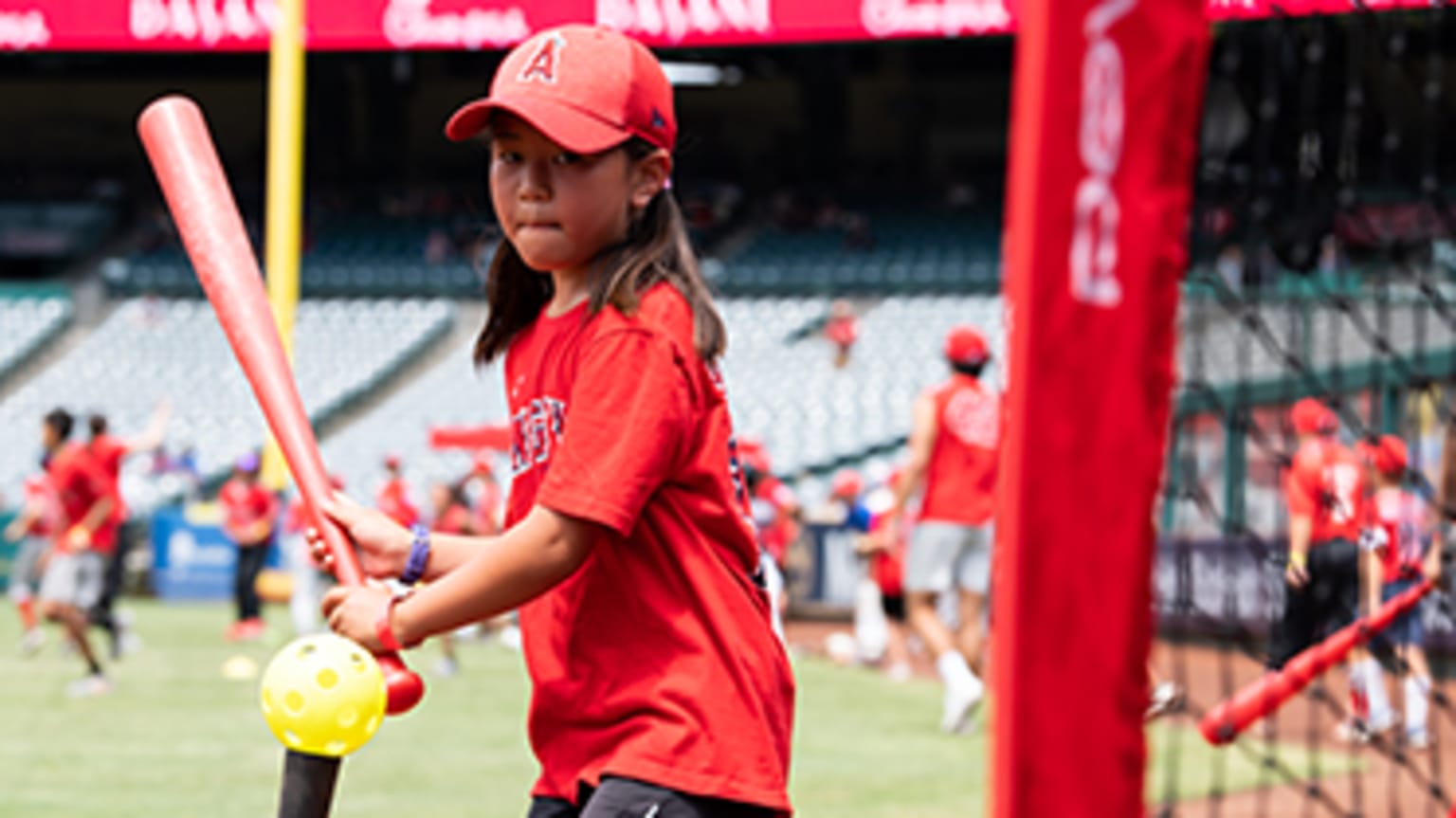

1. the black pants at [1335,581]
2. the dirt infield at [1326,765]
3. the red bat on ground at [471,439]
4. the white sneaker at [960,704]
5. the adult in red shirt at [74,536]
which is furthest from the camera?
the red bat on ground at [471,439]

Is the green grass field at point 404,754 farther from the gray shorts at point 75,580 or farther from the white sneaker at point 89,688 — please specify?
the gray shorts at point 75,580

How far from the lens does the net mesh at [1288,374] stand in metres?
3.87

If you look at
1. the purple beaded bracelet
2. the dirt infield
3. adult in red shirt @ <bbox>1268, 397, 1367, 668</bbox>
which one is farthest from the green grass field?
the purple beaded bracelet

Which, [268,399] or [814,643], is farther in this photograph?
[814,643]

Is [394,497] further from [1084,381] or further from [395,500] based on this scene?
[1084,381]

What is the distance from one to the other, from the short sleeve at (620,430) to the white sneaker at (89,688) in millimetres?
9098

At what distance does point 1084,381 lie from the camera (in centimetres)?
131

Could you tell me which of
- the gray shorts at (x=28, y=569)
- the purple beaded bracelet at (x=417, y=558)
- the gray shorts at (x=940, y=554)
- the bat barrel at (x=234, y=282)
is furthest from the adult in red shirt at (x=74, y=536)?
the purple beaded bracelet at (x=417, y=558)

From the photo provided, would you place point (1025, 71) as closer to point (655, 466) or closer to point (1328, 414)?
point (655, 466)

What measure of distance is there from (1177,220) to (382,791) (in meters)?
6.51

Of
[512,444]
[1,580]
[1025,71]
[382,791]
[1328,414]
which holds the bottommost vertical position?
[1,580]

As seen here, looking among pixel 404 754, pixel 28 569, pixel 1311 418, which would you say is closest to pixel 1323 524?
pixel 1311 418

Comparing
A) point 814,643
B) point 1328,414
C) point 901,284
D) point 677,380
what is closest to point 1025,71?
point 677,380

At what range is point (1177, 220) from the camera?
135 centimetres
